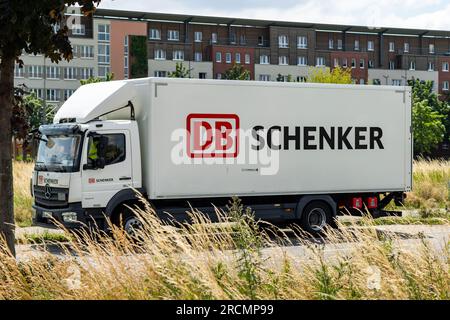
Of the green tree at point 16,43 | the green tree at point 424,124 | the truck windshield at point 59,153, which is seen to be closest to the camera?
the green tree at point 16,43

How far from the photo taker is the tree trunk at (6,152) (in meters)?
8.76

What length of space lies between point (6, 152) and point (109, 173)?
20.9 ft

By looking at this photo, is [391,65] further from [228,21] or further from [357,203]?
[357,203]

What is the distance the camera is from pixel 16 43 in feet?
27.0

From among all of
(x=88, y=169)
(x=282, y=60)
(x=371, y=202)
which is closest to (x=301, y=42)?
(x=282, y=60)

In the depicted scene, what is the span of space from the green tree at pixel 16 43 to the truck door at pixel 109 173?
6.13 m

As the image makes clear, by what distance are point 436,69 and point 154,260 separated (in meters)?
107

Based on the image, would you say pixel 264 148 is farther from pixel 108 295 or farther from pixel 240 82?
pixel 108 295

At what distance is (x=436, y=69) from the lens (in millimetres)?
110312

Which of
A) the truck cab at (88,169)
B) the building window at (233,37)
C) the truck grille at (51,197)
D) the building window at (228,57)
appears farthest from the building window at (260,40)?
the truck cab at (88,169)

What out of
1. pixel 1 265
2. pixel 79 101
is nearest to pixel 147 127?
pixel 79 101

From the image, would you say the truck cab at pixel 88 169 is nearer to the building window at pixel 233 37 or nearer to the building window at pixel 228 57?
the building window at pixel 228 57

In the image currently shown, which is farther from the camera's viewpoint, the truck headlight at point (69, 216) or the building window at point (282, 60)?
the building window at point (282, 60)
